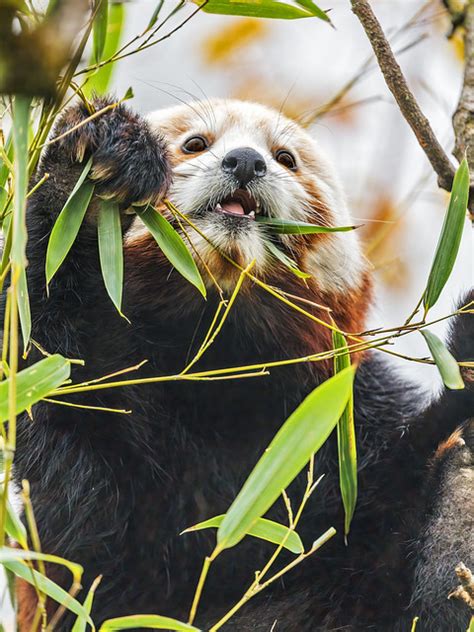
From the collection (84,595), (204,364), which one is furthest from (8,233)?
(84,595)

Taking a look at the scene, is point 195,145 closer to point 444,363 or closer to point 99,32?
point 99,32

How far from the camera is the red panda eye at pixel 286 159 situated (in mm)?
4555

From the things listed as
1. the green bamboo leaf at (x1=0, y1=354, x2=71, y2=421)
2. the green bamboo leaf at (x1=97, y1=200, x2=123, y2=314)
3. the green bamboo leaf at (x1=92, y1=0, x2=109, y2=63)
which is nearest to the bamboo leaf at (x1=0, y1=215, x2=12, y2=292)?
the green bamboo leaf at (x1=97, y1=200, x2=123, y2=314)

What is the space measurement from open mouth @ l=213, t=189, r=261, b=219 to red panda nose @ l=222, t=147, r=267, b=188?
43 mm

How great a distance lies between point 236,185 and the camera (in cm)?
360

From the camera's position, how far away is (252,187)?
3.63 meters

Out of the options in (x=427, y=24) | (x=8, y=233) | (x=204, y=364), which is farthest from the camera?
(x=427, y=24)

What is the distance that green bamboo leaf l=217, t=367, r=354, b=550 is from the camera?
2.23 metres

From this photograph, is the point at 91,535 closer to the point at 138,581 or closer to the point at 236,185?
the point at 138,581

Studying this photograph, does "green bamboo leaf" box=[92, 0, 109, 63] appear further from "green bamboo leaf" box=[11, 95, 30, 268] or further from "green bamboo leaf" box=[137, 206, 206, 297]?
"green bamboo leaf" box=[11, 95, 30, 268]

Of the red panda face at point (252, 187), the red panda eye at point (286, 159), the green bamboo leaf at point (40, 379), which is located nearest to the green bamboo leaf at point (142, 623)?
the green bamboo leaf at point (40, 379)

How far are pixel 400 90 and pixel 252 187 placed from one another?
29.0 inches

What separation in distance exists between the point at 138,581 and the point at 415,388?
69.7 inches

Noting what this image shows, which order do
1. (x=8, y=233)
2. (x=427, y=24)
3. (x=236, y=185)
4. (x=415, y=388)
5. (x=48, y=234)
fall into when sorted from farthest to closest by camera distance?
(x=427, y=24), (x=415, y=388), (x=236, y=185), (x=48, y=234), (x=8, y=233)
